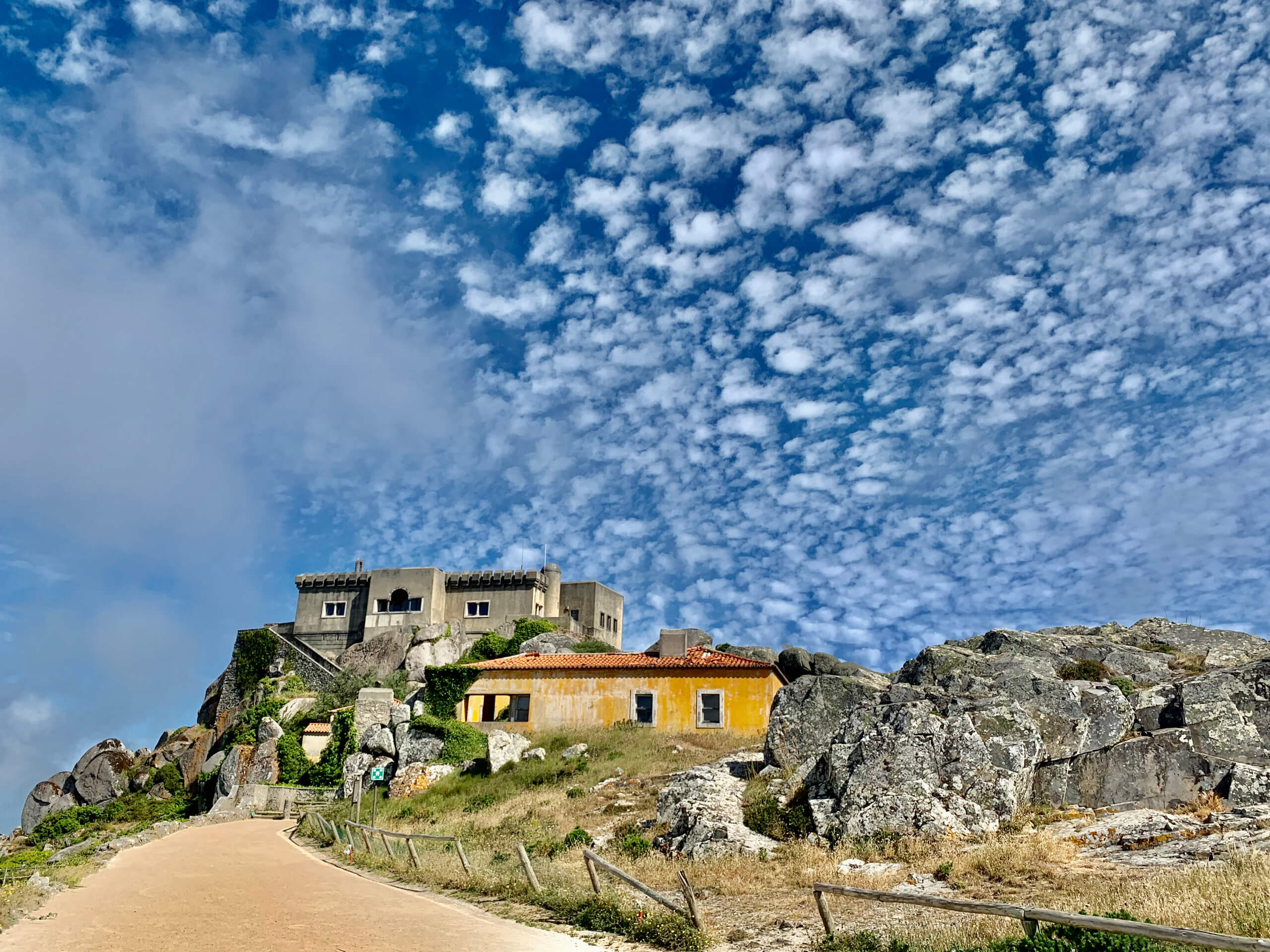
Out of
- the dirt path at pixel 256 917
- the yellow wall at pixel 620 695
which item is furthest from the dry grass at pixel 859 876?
the yellow wall at pixel 620 695

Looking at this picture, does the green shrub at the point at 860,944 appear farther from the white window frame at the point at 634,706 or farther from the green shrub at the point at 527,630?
the green shrub at the point at 527,630

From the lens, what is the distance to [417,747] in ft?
126

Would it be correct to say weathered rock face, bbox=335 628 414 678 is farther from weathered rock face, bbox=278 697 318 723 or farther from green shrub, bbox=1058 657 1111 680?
green shrub, bbox=1058 657 1111 680

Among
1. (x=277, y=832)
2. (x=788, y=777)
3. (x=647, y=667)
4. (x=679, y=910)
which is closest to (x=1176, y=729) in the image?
(x=788, y=777)

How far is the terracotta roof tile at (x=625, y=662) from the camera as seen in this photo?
1550 inches

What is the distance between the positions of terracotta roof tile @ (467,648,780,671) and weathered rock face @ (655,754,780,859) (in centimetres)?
1471

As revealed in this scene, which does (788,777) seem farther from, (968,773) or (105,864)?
(105,864)

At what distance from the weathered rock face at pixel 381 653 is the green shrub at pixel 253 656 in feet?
14.8

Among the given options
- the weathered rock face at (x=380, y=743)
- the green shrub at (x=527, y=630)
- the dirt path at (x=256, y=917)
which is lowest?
the dirt path at (x=256, y=917)

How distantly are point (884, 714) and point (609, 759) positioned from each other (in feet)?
48.9

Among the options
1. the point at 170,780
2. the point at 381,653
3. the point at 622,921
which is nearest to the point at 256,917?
the point at 622,921

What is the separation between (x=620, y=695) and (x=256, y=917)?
26.3 meters

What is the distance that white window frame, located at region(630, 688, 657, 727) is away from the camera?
39125mm

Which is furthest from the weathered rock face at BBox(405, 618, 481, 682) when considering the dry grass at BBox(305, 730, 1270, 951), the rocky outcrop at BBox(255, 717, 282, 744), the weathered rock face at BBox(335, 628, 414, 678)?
the dry grass at BBox(305, 730, 1270, 951)
